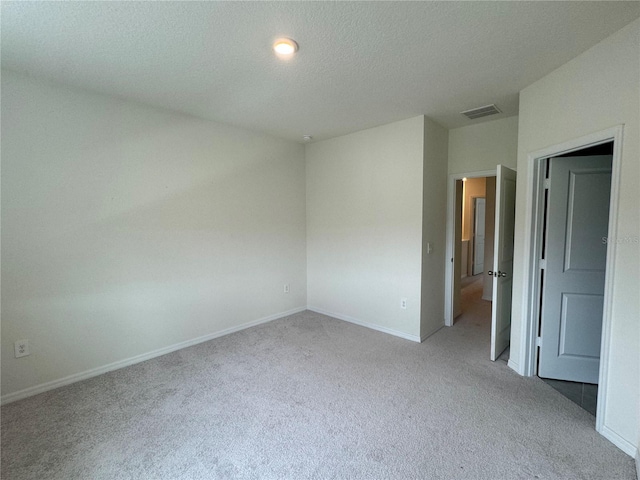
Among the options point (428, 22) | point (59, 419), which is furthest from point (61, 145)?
point (428, 22)

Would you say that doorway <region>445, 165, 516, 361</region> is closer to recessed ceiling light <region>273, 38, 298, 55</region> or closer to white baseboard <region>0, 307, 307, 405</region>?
recessed ceiling light <region>273, 38, 298, 55</region>

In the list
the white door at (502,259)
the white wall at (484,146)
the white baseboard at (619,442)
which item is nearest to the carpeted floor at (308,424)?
the white baseboard at (619,442)

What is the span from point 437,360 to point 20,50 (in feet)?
13.9

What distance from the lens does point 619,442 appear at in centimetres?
181

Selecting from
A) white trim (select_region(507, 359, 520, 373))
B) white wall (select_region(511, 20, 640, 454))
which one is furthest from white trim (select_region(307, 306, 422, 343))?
white wall (select_region(511, 20, 640, 454))

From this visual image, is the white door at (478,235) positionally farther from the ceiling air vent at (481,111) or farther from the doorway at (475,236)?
the ceiling air vent at (481,111)

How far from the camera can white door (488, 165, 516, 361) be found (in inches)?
112

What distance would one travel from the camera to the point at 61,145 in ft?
8.18

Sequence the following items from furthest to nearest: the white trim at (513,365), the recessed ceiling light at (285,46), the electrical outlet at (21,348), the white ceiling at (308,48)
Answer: the white trim at (513,365) → the electrical outlet at (21,348) → the recessed ceiling light at (285,46) → the white ceiling at (308,48)

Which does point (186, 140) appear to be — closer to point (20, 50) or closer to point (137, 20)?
point (20, 50)

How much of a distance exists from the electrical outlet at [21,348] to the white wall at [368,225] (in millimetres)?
3211

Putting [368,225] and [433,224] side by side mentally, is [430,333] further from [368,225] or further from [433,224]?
[368,225]

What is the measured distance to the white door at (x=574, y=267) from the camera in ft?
8.07

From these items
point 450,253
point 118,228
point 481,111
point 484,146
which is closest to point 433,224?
point 450,253
